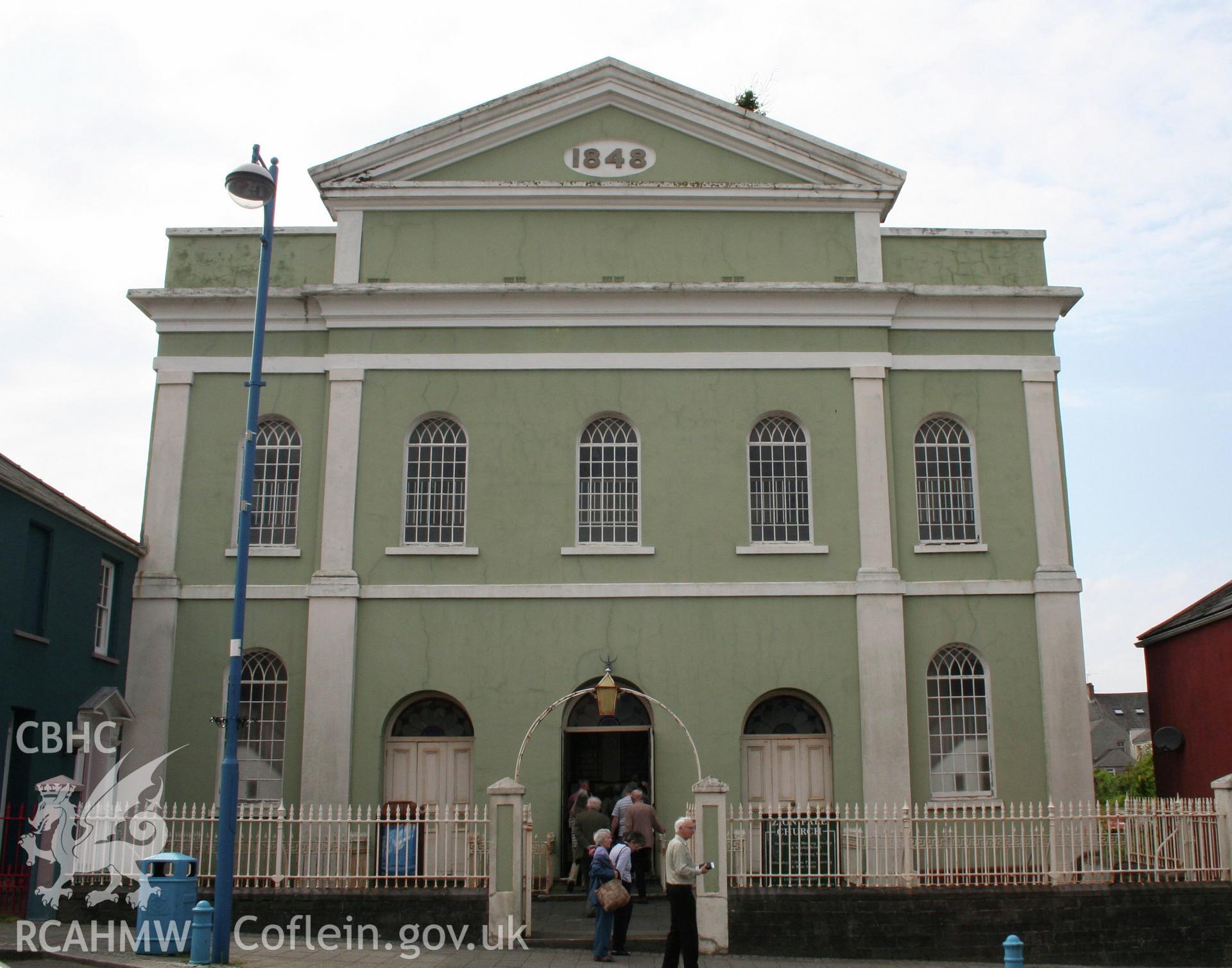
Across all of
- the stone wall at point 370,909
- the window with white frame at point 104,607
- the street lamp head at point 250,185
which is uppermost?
the street lamp head at point 250,185

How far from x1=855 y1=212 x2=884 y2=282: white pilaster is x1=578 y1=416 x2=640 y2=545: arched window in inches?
182

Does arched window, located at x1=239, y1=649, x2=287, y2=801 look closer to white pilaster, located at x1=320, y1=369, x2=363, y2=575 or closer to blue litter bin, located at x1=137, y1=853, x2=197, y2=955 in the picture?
white pilaster, located at x1=320, y1=369, x2=363, y2=575

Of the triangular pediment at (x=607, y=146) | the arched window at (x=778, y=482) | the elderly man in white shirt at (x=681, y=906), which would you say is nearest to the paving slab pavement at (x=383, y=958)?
the elderly man in white shirt at (x=681, y=906)

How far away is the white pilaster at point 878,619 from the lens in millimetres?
18469

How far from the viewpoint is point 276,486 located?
1997 cm

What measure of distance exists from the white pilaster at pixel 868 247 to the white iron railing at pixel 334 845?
10.4 meters

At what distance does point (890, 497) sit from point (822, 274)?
384 centimetres

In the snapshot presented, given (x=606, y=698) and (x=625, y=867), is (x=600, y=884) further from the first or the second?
(x=606, y=698)

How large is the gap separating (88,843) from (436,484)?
7.21 meters

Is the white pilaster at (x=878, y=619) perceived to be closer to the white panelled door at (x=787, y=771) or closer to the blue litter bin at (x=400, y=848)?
the white panelled door at (x=787, y=771)

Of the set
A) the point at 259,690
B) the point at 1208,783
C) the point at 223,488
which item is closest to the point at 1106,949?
the point at 1208,783

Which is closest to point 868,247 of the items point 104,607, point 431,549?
point 431,549

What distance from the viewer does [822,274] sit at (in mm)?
20281

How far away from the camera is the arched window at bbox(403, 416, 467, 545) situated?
19.7 m
